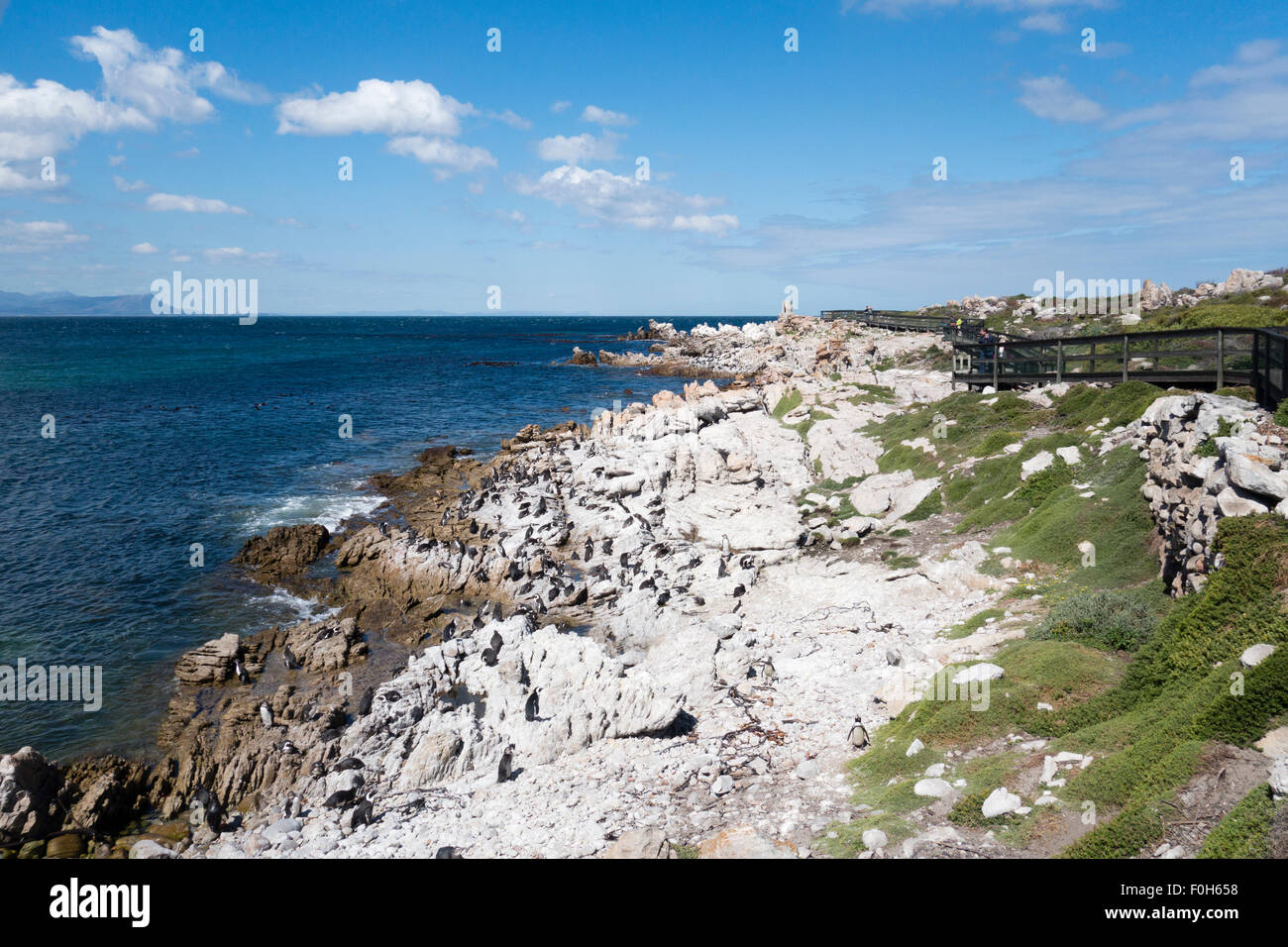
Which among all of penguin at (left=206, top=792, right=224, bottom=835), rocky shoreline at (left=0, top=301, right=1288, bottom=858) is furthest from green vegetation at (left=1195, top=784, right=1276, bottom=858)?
penguin at (left=206, top=792, right=224, bottom=835)

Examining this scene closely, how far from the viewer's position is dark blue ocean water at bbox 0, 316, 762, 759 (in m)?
19.1

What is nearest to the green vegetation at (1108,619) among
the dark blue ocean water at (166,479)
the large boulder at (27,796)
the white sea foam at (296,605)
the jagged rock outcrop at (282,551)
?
the large boulder at (27,796)

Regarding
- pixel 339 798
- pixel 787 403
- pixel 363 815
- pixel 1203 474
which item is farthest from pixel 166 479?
pixel 1203 474

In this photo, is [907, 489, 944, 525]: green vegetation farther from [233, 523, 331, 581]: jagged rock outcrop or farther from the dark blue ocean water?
[233, 523, 331, 581]: jagged rock outcrop

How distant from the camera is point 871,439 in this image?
2702cm

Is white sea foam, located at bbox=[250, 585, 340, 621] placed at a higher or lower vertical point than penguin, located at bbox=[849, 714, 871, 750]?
lower

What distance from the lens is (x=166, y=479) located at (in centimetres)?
3656

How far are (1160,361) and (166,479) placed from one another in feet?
142

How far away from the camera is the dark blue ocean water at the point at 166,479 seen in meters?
19.1

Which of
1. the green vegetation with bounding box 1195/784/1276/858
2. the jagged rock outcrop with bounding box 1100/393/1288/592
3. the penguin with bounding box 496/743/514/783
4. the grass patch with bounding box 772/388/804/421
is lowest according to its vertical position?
the penguin with bounding box 496/743/514/783

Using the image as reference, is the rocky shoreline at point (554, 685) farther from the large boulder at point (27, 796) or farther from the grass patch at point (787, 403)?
the grass patch at point (787, 403)

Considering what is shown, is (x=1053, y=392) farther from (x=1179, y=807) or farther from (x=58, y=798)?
(x=58, y=798)

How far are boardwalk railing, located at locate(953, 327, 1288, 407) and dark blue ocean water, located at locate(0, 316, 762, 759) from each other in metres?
24.4

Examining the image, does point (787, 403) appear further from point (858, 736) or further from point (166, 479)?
point (166, 479)
